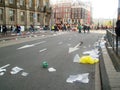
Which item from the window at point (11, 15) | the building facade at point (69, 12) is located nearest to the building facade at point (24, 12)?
the window at point (11, 15)

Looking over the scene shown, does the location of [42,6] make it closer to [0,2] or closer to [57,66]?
[0,2]

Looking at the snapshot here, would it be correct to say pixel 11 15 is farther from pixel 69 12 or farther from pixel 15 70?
pixel 69 12

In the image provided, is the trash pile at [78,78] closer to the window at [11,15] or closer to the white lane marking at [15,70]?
the white lane marking at [15,70]

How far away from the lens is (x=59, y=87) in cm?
856

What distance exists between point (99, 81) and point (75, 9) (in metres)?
124

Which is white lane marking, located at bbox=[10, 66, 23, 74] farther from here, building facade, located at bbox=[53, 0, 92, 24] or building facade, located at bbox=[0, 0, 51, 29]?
building facade, located at bbox=[53, 0, 92, 24]

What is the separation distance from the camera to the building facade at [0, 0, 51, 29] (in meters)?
55.8

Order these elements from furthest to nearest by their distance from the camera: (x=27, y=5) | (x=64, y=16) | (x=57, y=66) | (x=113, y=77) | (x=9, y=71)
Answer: (x=64, y=16) → (x=27, y=5) → (x=57, y=66) → (x=9, y=71) → (x=113, y=77)

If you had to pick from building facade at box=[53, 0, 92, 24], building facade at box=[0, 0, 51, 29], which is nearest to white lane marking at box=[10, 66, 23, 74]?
building facade at box=[0, 0, 51, 29]

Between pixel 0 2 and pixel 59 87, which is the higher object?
pixel 0 2

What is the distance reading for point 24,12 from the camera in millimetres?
64688

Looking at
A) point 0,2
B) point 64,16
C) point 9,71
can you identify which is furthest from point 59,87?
point 64,16

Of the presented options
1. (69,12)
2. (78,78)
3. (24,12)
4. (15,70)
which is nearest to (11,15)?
(24,12)

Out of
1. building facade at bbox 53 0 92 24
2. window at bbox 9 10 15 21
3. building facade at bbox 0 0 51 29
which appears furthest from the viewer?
building facade at bbox 53 0 92 24
